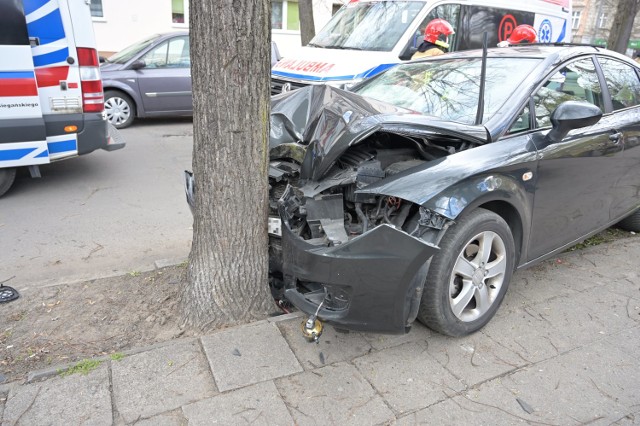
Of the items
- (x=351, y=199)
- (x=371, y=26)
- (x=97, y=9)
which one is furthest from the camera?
(x=97, y=9)

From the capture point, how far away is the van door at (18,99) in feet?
16.2

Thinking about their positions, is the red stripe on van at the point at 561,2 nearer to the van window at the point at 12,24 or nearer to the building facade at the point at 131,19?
the building facade at the point at 131,19

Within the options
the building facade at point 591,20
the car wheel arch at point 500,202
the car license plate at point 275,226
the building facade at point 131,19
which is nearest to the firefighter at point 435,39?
the car wheel arch at point 500,202

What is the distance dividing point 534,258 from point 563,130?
86 centimetres

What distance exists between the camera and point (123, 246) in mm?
4496

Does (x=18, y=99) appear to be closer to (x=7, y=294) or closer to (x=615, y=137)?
(x=7, y=294)

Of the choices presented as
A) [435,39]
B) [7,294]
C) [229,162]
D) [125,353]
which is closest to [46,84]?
[7,294]

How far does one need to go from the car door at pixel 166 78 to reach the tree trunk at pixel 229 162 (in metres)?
7.14

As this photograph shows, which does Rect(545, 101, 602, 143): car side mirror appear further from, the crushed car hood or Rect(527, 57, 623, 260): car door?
the crushed car hood

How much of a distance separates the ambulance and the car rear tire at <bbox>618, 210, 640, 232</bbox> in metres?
5.71

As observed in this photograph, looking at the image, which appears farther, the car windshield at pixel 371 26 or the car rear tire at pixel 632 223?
the car windshield at pixel 371 26

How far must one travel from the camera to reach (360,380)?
2584 mm

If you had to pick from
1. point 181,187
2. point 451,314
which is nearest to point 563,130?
point 451,314

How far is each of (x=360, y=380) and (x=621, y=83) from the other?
3.37 m
